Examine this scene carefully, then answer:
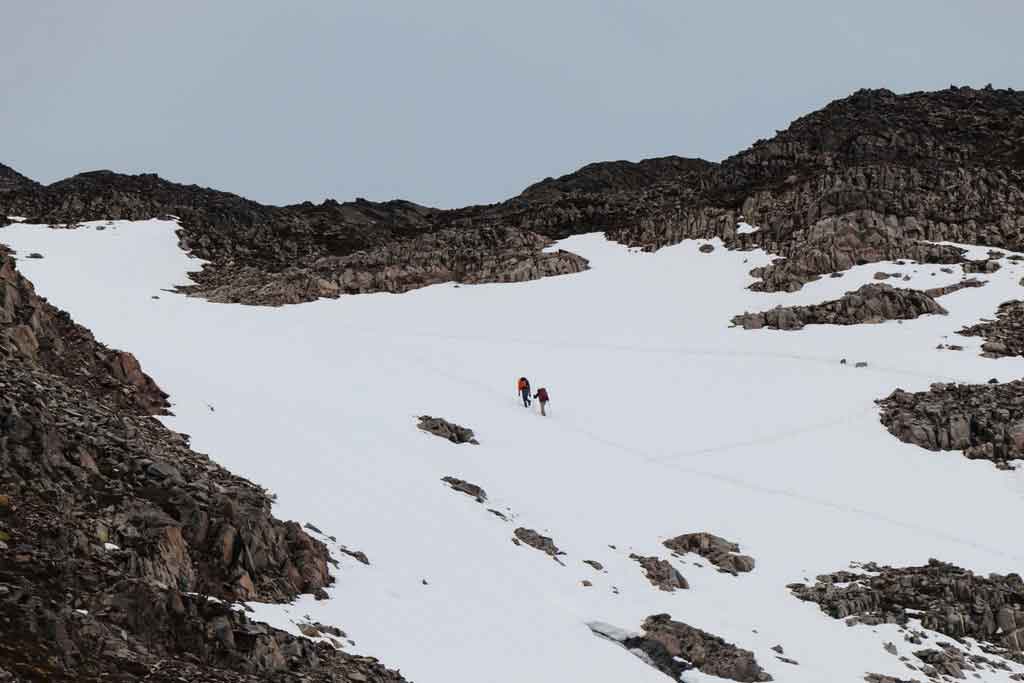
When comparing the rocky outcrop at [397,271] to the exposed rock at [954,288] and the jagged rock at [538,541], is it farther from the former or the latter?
the jagged rock at [538,541]

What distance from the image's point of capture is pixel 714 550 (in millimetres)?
26500

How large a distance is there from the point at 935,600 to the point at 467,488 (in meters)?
13.2

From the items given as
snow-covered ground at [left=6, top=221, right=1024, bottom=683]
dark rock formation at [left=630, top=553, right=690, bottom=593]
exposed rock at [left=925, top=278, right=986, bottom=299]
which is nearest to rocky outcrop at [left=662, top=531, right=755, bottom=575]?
snow-covered ground at [left=6, top=221, right=1024, bottom=683]

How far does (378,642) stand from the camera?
15.8m

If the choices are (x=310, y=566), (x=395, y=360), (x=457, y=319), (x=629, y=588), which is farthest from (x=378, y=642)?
(x=457, y=319)

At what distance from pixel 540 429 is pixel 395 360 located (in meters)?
10.6

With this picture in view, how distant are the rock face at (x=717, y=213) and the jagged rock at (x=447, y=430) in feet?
105

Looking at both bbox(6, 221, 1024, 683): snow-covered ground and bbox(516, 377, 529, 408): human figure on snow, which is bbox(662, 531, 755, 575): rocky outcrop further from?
bbox(516, 377, 529, 408): human figure on snow

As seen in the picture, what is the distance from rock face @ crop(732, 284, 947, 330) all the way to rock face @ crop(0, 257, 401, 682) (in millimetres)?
39482

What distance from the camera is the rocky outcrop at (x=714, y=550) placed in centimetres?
2583

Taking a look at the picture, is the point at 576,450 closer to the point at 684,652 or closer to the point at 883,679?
the point at 684,652

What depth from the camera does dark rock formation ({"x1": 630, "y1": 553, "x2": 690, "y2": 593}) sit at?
77.4ft

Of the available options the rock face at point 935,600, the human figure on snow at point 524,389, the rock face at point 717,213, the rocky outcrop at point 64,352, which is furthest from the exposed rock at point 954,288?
the rocky outcrop at point 64,352

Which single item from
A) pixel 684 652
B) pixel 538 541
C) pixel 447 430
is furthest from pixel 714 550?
pixel 447 430
